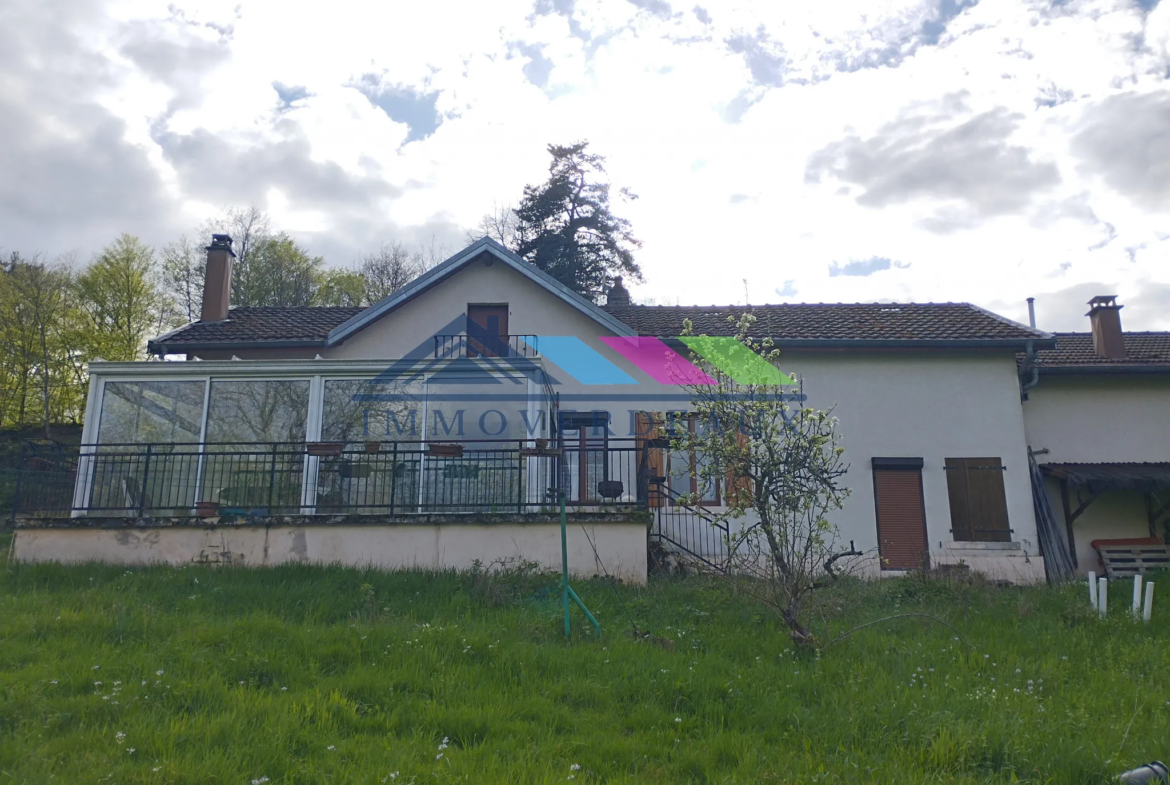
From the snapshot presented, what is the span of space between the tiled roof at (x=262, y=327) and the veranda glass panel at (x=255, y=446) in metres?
3.41

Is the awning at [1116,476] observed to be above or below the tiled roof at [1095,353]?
below

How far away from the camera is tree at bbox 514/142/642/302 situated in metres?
30.1

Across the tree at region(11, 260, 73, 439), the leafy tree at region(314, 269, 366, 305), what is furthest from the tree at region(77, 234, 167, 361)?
the leafy tree at region(314, 269, 366, 305)

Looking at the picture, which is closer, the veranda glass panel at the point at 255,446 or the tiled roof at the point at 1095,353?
the veranda glass panel at the point at 255,446

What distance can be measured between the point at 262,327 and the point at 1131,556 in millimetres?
18066

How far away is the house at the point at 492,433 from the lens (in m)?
9.81

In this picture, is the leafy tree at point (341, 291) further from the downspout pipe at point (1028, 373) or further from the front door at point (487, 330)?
the downspout pipe at point (1028, 373)

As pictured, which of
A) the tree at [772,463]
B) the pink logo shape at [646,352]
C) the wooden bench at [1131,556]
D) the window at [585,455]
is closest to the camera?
the tree at [772,463]

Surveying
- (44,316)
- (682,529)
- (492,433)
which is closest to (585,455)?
(492,433)

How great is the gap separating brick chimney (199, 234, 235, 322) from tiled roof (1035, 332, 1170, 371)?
58.5ft

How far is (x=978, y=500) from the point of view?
13.7 metres

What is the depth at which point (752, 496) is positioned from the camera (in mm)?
7227

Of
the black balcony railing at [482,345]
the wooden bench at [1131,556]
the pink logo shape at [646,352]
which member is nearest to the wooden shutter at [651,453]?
the pink logo shape at [646,352]

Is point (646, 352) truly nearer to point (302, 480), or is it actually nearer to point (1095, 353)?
point (302, 480)
